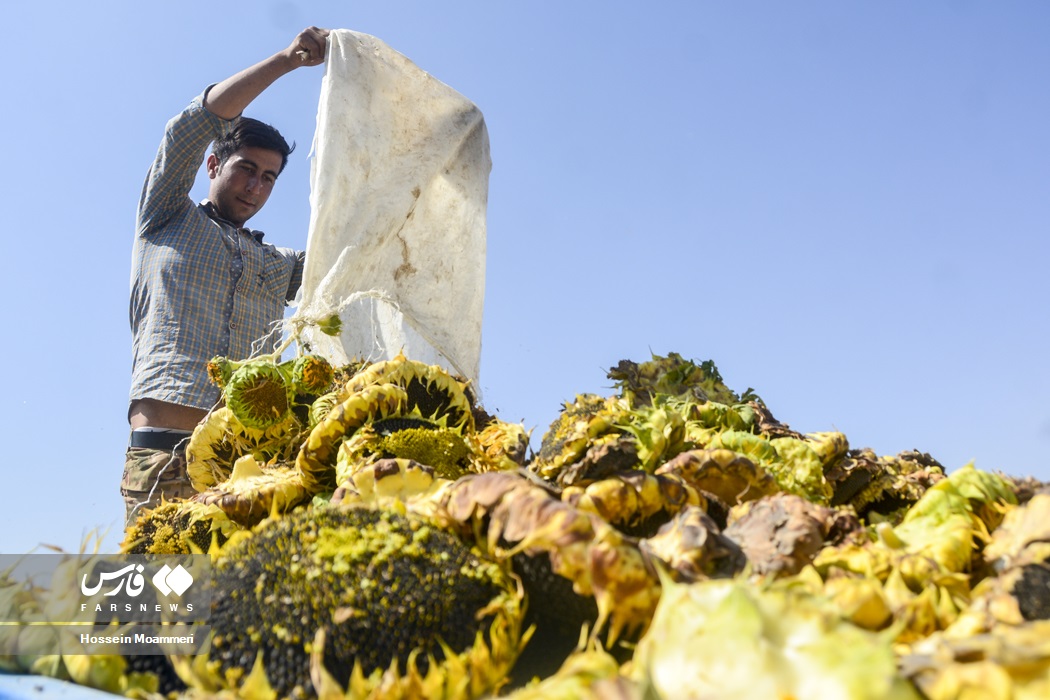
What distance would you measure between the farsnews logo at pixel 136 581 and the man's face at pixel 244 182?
161 inches

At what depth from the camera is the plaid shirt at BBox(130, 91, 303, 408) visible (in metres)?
4.44

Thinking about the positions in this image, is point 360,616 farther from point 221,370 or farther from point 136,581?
point 221,370

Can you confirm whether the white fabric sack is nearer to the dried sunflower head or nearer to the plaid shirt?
the plaid shirt

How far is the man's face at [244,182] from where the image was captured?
5129 mm

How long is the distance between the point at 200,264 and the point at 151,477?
1.39m

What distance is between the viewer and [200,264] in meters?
4.69

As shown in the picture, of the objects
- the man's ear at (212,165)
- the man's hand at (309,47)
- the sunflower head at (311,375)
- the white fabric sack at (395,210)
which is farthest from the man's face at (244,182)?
the sunflower head at (311,375)

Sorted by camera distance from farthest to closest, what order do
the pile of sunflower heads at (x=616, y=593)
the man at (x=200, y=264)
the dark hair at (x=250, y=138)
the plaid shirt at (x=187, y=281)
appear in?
1. the dark hair at (x=250, y=138)
2. the plaid shirt at (x=187, y=281)
3. the man at (x=200, y=264)
4. the pile of sunflower heads at (x=616, y=593)

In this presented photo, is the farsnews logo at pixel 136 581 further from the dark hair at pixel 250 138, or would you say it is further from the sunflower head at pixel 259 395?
the dark hair at pixel 250 138

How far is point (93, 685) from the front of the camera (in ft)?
4.02

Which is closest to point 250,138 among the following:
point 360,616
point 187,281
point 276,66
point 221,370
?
point 276,66

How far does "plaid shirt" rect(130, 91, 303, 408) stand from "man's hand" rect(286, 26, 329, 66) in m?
0.66

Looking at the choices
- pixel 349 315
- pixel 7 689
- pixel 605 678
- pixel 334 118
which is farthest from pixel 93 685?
pixel 334 118

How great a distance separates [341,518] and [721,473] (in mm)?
803
